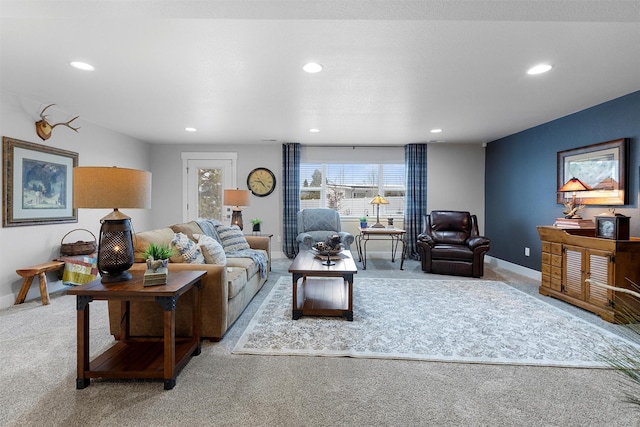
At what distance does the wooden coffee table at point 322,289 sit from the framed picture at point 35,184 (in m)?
3.11

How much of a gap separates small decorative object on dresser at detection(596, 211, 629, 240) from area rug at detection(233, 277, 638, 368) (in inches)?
35.1

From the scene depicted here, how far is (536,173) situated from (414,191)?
2.04 meters

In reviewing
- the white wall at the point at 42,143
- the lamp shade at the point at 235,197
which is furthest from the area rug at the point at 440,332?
the white wall at the point at 42,143

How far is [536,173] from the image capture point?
4.82 metres

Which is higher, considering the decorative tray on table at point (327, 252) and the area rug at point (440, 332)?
the decorative tray on table at point (327, 252)

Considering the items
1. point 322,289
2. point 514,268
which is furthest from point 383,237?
point 322,289

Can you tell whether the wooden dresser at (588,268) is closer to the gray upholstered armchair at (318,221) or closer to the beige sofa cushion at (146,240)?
the gray upholstered armchair at (318,221)

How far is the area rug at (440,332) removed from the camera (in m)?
2.39

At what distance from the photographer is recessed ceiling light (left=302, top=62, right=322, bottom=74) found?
2704 mm

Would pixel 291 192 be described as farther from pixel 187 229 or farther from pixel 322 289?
pixel 187 229

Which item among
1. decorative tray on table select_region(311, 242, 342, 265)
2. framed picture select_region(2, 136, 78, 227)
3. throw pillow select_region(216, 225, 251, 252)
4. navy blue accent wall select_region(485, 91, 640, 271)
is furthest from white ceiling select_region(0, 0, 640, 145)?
decorative tray on table select_region(311, 242, 342, 265)

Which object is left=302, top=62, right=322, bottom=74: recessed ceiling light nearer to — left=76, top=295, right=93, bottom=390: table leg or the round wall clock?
left=76, top=295, right=93, bottom=390: table leg

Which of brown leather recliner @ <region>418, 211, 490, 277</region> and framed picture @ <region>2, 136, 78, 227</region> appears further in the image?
brown leather recliner @ <region>418, 211, 490, 277</region>

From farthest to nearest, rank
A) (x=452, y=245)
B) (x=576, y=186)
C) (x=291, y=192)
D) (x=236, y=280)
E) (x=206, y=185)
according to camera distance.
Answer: (x=206, y=185), (x=291, y=192), (x=452, y=245), (x=576, y=186), (x=236, y=280)
